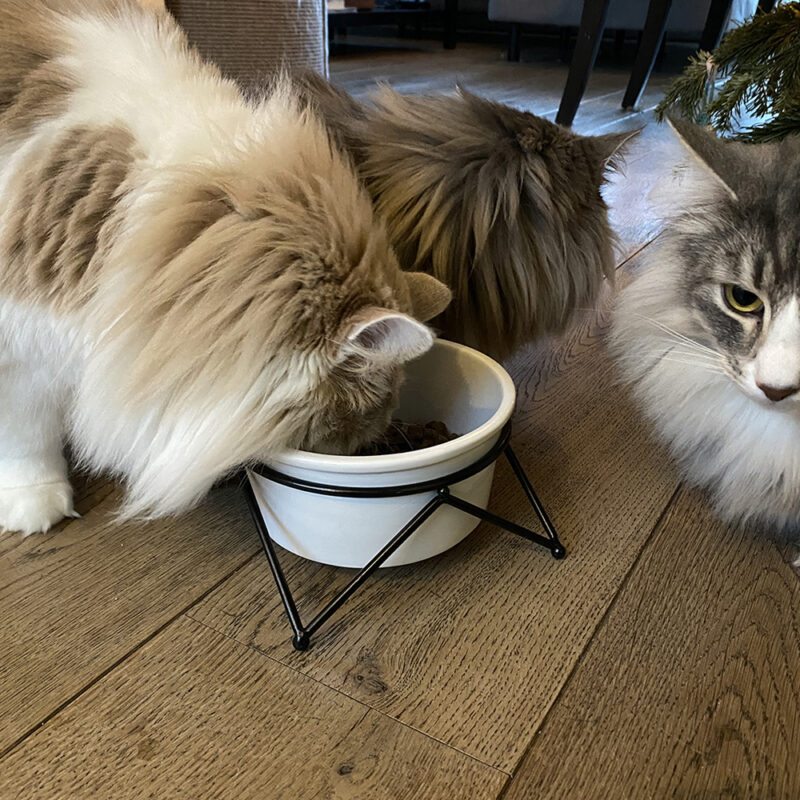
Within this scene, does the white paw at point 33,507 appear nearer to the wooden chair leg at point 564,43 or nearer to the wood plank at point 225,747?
the wood plank at point 225,747

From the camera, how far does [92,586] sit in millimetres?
980

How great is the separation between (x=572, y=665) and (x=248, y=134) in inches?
30.4

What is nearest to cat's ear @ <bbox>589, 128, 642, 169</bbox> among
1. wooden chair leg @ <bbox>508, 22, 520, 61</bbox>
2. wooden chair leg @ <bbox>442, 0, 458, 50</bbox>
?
wooden chair leg @ <bbox>508, 22, 520, 61</bbox>

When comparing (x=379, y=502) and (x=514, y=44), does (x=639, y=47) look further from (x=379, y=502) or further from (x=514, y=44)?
(x=379, y=502)

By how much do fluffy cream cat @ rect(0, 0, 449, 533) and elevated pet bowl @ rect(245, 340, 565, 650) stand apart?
0.07 metres

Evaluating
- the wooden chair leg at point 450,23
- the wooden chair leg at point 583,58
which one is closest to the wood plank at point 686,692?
the wooden chair leg at point 583,58

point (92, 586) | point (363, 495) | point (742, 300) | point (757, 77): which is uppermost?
point (757, 77)

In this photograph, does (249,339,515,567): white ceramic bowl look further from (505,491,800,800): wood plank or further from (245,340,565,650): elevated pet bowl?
(505,491,800,800): wood plank

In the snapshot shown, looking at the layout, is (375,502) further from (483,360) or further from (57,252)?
(57,252)

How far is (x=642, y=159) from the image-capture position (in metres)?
3.18

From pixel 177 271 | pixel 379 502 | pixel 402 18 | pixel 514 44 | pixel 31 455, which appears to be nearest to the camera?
pixel 177 271

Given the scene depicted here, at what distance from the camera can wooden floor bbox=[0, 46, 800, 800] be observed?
769 millimetres

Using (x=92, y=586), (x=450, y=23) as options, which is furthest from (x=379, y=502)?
(x=450, y=23)

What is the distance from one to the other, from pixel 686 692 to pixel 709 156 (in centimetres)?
73
